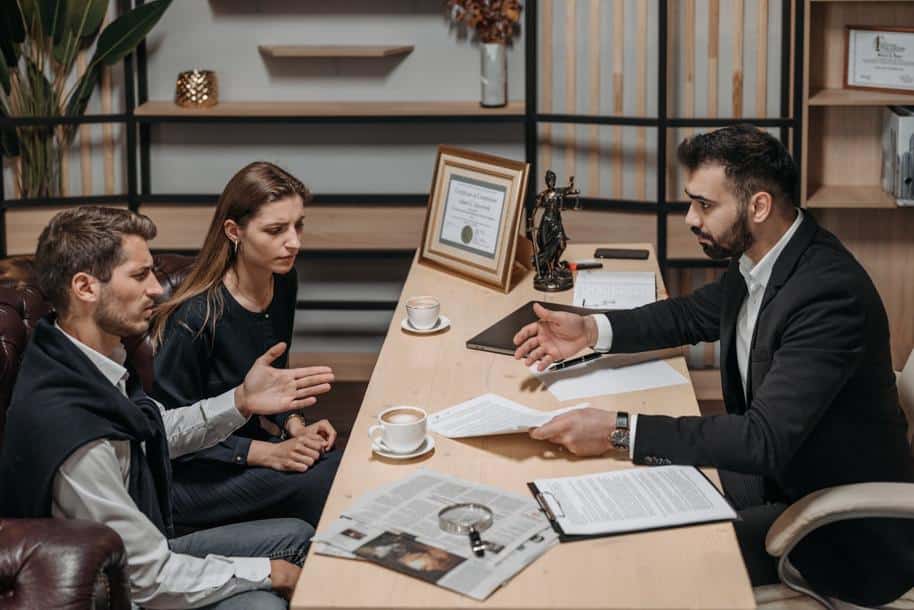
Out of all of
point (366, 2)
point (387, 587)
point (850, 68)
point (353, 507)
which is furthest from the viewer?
point (366, 2)

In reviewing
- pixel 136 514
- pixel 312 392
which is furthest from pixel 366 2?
pixel 136 514

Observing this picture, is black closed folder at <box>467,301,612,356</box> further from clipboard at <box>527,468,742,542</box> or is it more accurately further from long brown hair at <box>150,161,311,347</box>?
clipboard at <box>527,468,742,542</box>

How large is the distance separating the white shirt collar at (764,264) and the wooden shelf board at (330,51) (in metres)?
2.40

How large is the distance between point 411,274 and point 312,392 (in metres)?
1.05

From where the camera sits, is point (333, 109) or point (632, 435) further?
point (333, 109)

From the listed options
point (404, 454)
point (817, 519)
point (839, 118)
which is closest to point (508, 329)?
point (404, 454)

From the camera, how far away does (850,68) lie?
4496mm

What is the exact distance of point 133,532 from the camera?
6.93ft

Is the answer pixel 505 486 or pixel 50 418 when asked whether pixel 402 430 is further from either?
pixel 50 418

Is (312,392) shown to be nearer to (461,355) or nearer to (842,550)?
(461,355)

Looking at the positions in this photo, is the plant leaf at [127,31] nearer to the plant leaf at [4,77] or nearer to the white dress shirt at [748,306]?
the plant leaf at [4,77]

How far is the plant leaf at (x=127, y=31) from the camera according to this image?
4.57m

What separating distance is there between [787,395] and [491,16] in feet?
8.96

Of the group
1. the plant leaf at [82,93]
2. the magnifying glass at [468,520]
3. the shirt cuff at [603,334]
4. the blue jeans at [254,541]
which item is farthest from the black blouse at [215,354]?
the plant leaf at [82,93]
